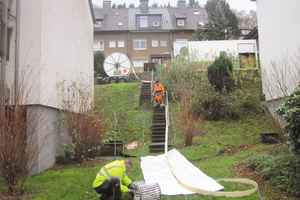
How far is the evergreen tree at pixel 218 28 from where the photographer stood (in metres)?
32.1

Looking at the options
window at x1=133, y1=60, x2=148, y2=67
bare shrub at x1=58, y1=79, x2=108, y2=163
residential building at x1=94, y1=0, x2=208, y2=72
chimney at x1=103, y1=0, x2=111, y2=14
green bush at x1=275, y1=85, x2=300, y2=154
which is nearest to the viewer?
green bush at x1=275, y1=85, x2=300, y2=154

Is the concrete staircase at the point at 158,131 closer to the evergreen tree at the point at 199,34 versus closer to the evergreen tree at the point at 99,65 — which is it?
the evergreen tree at the point at 99,65

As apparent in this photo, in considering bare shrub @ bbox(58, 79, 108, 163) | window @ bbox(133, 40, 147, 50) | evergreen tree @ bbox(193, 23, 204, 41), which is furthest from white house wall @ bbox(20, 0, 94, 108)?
window @ bbox(133, 40, 147, 50)

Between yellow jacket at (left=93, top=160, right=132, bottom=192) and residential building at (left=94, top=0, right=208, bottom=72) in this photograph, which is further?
residential building at (left=94, top=0, right=208, bottom=72)

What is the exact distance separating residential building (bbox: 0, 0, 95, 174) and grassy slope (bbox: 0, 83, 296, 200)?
111cm

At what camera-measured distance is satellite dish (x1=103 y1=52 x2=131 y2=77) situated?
20.0 meters

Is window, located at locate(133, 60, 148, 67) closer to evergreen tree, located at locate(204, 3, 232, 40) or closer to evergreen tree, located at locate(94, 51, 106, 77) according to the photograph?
evergreen tree, located at locate(94, 51, 106, 77)

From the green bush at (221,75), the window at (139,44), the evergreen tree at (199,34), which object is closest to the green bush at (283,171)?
the green bush at (221,75)

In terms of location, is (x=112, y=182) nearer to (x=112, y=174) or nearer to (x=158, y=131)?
(x=112, y=174)

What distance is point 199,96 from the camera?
14.2 meters

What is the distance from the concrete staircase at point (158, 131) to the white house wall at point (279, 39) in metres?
5.15

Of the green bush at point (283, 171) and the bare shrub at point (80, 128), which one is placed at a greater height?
the bare shrub at point (80, 128)

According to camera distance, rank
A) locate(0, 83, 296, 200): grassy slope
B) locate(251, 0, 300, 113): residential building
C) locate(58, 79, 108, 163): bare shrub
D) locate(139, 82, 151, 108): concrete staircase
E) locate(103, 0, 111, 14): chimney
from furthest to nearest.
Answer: locate(103, 0, 111, 14): chimney, locate(139, 82, 151, 108): concrete staircase, locate(251, 0, 300, 113): residential building, locate(58, 79, 108, 163): bare shrub, locate(0, 83, 296, 200): grassy slope

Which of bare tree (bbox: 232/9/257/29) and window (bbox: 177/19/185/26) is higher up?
bare tree (bbox: 232/9/257/29)
